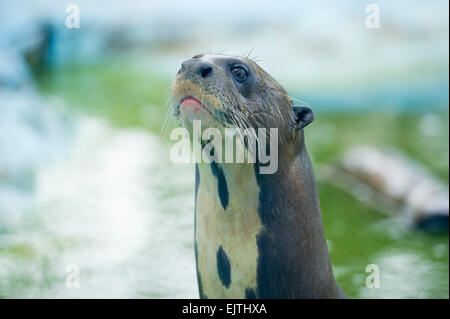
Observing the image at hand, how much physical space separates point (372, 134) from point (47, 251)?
407 centimetres

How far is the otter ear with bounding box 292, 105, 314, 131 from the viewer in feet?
10.6

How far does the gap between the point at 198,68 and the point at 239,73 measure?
0.24m

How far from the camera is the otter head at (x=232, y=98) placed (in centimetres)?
294

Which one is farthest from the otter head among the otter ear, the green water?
the green water

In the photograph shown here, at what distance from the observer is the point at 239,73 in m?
3.11

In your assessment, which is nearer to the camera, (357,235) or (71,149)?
(357,235)

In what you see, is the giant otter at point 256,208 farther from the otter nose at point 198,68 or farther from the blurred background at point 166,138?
the blurred background at point 166,138

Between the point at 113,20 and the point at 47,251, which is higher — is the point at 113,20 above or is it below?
above

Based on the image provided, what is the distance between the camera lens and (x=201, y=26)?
34.7ft

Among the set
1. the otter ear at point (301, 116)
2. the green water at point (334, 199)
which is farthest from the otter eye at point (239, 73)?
the green water at point (334, 199)

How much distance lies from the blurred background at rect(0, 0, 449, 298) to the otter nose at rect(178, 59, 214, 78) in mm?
224

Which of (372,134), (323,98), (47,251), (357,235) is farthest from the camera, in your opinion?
(323,98)
